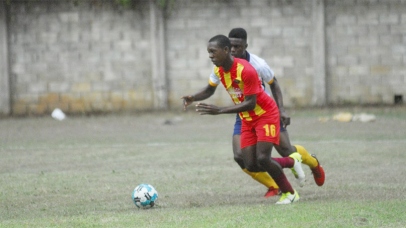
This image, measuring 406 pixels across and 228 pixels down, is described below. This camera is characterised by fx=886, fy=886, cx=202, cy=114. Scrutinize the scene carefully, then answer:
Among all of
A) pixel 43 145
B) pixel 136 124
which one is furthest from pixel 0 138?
pixel 136 124

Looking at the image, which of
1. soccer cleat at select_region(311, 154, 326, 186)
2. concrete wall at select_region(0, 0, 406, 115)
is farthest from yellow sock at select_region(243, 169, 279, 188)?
concrete wall at select_region(0, 0, 406, 115)

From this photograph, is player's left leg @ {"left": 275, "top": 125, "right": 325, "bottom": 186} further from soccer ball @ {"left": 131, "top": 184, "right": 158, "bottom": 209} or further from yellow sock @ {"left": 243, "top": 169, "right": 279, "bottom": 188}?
soccer ball @ {"left": 131, "top": 184, "right": 158, "bottom": 209}

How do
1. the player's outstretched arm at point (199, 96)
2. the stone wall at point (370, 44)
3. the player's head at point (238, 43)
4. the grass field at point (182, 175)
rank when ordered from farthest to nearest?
1. the stone wall at point (370, 44)
2. the player's head at point (238, 43)
3. the player's outstretched arm at point (199, 96)
4. the grass field at point (182, 175)

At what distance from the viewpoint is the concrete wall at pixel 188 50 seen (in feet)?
72.4

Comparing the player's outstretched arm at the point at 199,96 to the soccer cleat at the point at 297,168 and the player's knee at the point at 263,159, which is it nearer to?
the player's knee at the point at 263,159

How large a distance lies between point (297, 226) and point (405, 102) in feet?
49.7

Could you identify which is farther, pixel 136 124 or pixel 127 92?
pixel 127 92

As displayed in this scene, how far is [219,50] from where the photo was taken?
29.5ft

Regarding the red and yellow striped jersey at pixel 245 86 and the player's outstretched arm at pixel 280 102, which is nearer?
the red and yellow striped jersey at pixel 245 86

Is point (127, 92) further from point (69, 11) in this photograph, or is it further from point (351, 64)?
point (351, 64)

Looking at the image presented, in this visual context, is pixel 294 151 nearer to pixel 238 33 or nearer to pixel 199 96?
pixel 199 96

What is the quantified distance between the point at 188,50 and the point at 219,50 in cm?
1343

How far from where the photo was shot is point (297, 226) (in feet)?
25.1

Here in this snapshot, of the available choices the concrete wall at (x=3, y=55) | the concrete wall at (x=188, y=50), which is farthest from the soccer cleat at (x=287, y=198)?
the concrete wall at (x=3, y=55)
